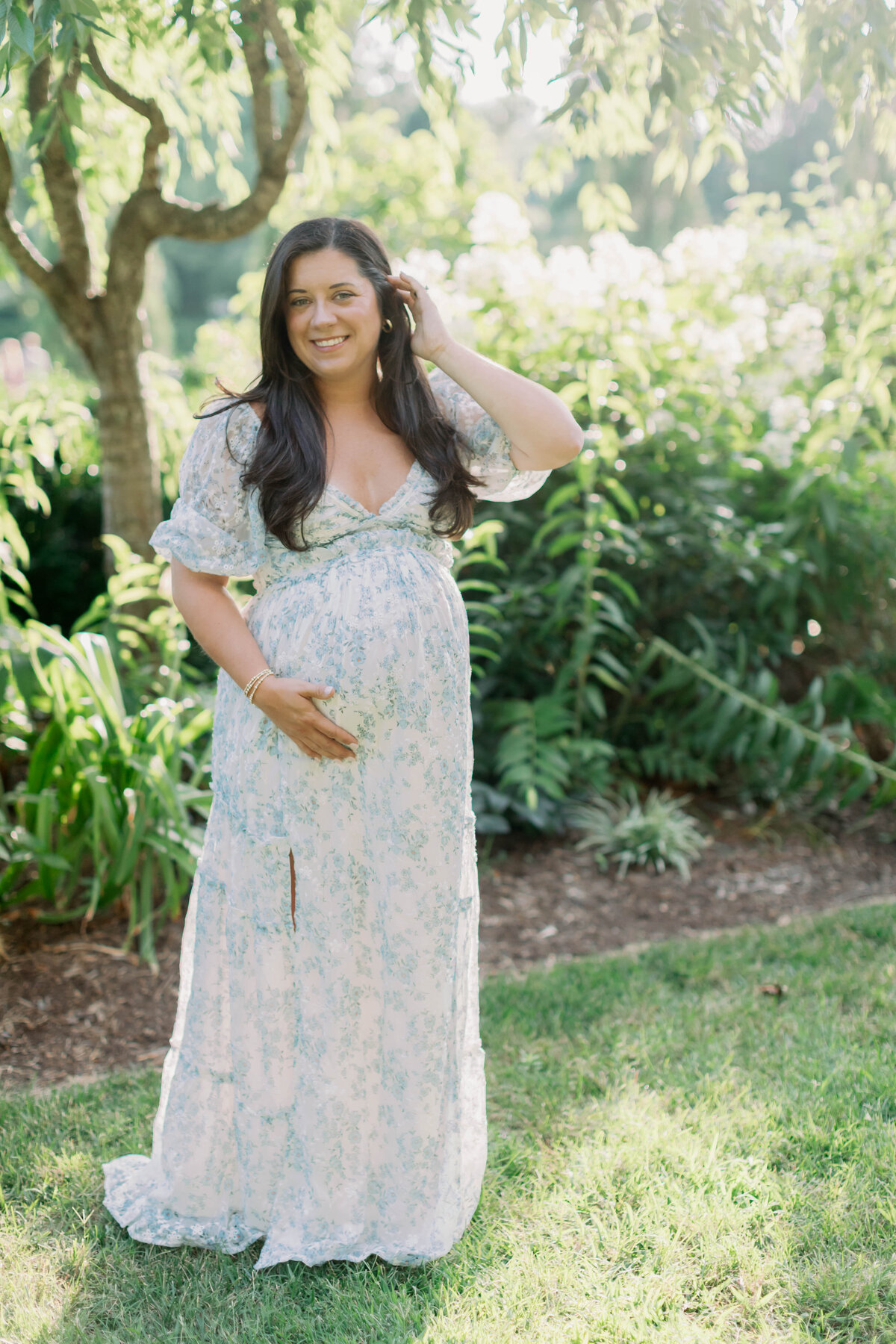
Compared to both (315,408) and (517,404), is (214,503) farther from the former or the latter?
(517,404)

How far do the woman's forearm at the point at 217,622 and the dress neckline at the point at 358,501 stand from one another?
11.7 inches

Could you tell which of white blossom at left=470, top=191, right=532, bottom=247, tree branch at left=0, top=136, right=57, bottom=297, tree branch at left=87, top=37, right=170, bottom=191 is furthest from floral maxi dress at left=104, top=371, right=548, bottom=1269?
white blossom at left=470, top=191, right=532, bottom=247

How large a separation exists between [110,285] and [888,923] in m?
3.68

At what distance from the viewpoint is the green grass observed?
1929 millimetres

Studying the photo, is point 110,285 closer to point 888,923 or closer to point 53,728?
point 53,728

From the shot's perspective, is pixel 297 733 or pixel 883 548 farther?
pixel 883 548

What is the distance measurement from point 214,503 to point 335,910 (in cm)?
83

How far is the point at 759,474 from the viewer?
4723 mm

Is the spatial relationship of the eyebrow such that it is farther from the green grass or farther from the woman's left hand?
the green grass

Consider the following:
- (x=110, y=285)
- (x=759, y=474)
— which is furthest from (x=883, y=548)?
(x=110, y=285)

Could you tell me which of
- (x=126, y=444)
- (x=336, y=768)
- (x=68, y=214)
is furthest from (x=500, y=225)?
(x=336, y=768)

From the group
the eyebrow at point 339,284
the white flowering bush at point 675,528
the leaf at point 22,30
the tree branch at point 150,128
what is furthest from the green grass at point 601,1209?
the tree branch at point 150,128

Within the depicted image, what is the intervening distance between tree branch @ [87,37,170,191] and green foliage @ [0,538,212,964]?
146cm

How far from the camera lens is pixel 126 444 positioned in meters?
4.00
